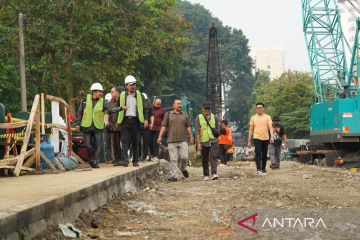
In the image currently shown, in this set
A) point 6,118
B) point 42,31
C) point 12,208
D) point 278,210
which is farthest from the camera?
point 42,31

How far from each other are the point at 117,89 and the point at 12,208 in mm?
8969

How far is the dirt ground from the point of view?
20.6 feet

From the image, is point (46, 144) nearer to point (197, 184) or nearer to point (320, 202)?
point (197, 184)

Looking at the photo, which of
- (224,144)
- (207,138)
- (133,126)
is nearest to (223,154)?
(224,144)

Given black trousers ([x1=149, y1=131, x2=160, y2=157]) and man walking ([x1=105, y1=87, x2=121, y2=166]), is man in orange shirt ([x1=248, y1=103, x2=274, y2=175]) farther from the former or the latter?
man walking ([x1=105, y1=87, x2=121, y2=166])

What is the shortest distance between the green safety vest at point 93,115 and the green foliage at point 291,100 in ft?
170

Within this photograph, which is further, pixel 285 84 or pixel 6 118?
pixel 285 84

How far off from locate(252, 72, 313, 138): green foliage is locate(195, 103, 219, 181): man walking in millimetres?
50443

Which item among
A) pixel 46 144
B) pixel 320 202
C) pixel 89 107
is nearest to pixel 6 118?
pixel 46 144

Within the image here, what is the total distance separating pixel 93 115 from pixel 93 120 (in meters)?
0.10

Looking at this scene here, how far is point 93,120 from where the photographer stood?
12719 millimetres

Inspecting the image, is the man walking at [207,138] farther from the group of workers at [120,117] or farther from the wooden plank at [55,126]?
the wooden plank at [55,126]

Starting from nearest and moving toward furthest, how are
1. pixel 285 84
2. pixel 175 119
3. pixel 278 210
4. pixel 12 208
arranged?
pixel 12 208 → pixel 278 210 → pixel 175 119 → pixel 285 84

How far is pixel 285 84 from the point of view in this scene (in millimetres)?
80000
